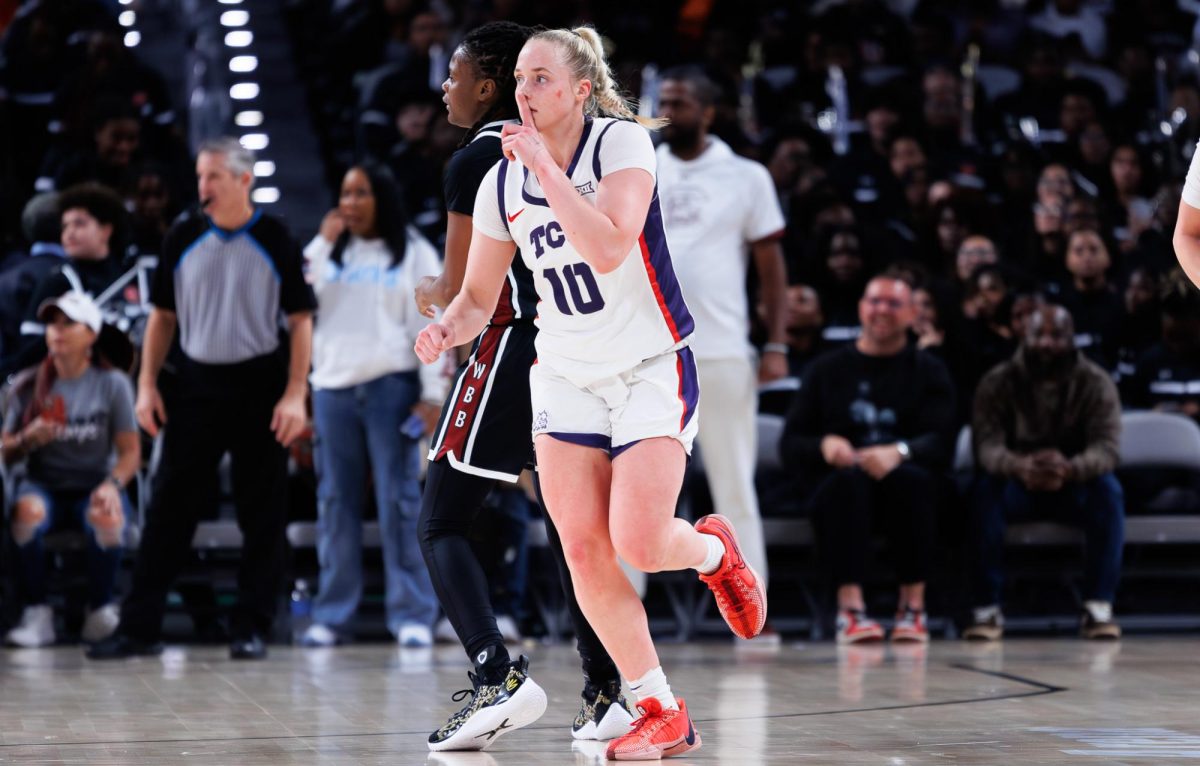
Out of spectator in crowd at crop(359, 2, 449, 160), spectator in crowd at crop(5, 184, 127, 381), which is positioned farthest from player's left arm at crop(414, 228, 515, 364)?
spectator in crowd at crop(359, 2, 449, 160)

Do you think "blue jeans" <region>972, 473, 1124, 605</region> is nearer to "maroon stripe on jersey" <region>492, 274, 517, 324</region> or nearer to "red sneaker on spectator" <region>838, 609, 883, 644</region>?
"red sneaker on spectator" <region>838, 609, 883, 644</region>

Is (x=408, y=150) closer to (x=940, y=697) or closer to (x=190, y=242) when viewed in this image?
(x=190, y=242)

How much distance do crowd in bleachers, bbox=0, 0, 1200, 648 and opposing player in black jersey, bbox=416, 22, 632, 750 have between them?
3.22 meters

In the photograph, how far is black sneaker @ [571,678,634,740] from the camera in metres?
4.12

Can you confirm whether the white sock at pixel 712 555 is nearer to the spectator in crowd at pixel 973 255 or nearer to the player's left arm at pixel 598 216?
the player's left arm at pixel 598 216

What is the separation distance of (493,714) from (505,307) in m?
1.02

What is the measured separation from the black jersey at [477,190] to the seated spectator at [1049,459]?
383cm

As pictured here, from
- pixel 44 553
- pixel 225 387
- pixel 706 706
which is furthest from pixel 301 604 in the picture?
pixel 706 706

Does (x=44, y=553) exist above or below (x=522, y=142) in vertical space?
below

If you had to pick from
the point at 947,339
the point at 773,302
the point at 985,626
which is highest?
the point at 773,302

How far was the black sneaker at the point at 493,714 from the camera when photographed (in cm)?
394

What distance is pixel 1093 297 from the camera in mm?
8820

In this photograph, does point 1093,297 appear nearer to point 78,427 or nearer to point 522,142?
point 78,427

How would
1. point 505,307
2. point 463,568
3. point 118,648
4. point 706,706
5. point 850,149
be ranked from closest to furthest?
1. point 463,568
2. point 505,307
3. point 706,706
4. point 118,648
5. point 850,149
